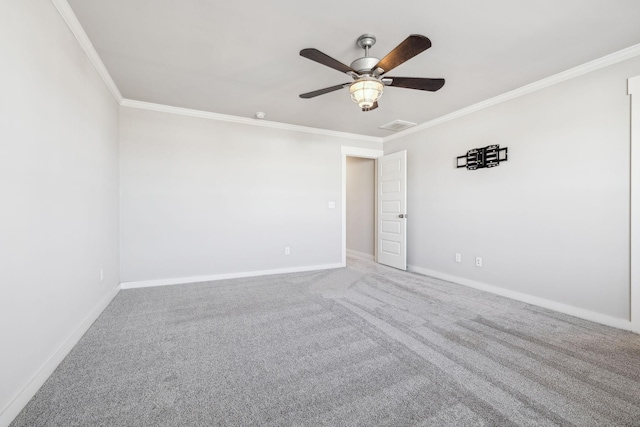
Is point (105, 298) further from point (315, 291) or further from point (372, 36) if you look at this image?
point (372, 36)

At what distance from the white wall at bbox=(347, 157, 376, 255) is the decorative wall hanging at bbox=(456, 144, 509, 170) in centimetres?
226

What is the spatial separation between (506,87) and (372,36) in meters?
2.03

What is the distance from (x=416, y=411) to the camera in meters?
1.48

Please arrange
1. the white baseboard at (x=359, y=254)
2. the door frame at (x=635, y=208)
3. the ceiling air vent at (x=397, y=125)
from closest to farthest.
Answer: the door frame at (x=635, y=208) → the ceiling air vent at (x=397, y=125) → the white baseboard at (x=359, y=254)

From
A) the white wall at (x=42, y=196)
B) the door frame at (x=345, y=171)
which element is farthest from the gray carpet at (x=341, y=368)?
the door frame at (x=345, y=171)

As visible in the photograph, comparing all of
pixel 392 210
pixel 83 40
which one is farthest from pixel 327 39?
pixel 392 210

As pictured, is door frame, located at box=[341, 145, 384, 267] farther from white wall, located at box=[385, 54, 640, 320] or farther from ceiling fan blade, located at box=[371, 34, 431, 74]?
ceiling fan blade, located at box=[371, 34, 431, 74]

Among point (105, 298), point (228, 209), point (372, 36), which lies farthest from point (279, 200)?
point (372, 36)

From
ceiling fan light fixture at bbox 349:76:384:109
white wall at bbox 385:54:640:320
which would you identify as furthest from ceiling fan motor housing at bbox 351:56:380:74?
white wall at bbox 385:54:640:320

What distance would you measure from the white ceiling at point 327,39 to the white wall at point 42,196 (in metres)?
0.47

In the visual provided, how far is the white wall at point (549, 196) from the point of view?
2.59 m

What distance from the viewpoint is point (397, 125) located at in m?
4.63

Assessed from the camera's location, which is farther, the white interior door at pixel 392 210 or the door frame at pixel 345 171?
the door frame at pixel 345 171

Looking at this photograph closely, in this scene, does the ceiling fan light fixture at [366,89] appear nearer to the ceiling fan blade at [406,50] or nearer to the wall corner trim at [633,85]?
the ceiling fan blade at [406,50]
